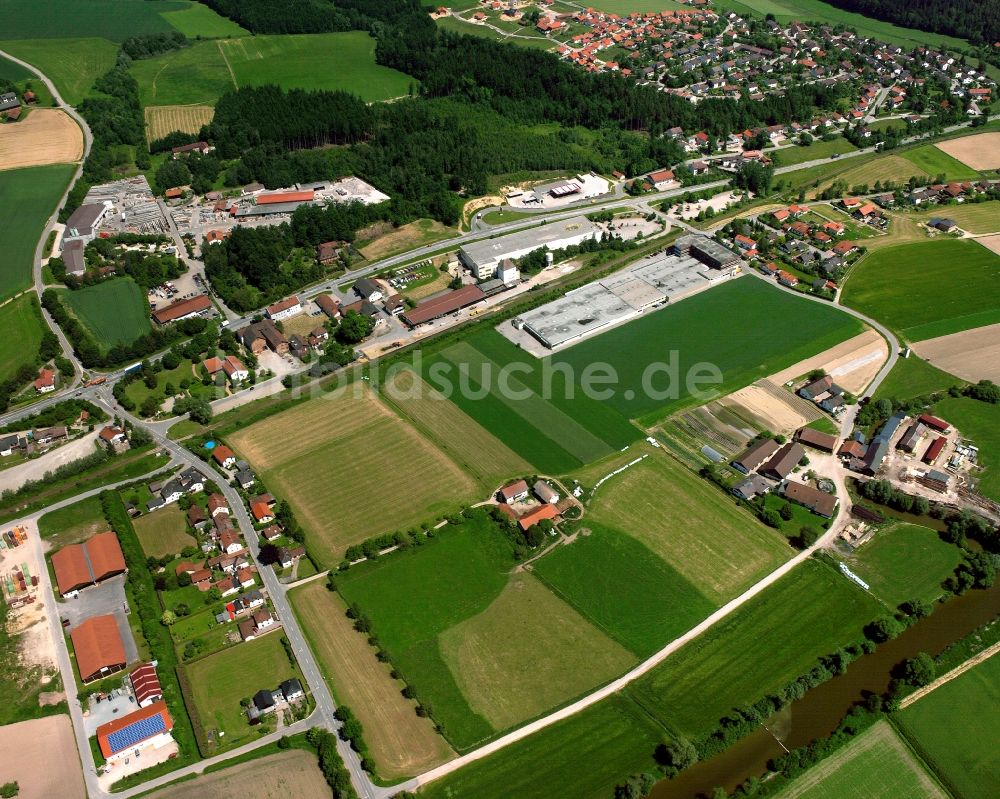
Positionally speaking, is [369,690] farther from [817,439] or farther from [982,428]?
[982,428]

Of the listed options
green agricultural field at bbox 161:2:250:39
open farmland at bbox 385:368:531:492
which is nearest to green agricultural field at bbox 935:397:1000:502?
open farmland at bbox 385:368:531:492

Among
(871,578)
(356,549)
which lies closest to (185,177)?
(356,549)

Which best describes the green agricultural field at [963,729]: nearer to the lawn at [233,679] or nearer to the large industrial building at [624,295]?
the lawn at [233,679]

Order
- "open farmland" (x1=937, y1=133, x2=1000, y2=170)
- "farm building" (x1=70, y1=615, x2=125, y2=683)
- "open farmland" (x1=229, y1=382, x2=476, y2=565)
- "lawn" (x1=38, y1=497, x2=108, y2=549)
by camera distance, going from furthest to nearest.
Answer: "open farmland" (x1=937, y1=133, x2=1000, y2=170)
"open farmland" (x1=229, y1=382, x2=476, y2=565)
"lawn" (x1=38, y1=497, x2=108, y2=549)
"farm building" (x1=70, y1=615, x2=125, y2=683)

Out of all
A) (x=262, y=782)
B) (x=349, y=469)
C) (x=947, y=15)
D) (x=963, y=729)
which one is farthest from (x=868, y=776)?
(x=947, y=15)

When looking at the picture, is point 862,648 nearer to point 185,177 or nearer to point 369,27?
point 185,177

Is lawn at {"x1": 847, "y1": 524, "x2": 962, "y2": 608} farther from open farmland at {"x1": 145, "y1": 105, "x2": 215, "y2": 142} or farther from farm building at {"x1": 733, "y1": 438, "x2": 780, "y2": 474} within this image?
open farmland at {"x1": 145, "y1": 105, "x2": 215, "y2": 142}
